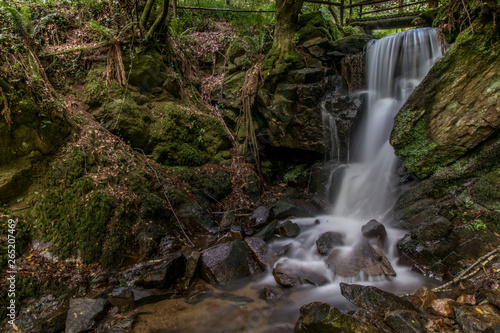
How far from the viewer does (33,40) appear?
5352 millimetres

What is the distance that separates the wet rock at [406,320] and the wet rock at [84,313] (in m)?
3.41

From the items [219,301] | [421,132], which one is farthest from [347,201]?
[219,301]

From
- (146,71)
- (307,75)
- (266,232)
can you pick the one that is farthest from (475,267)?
(146,71)

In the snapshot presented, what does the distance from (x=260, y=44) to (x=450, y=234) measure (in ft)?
22.1

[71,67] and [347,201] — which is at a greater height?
[71,67]

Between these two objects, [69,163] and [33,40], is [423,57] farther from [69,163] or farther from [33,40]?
[33,40]

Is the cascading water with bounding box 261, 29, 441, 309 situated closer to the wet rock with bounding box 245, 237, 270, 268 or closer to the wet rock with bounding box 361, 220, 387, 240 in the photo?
the wet rock with bounding box 361, 220, 387, 240

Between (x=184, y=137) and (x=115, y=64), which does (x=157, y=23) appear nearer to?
(x=115, y=64)

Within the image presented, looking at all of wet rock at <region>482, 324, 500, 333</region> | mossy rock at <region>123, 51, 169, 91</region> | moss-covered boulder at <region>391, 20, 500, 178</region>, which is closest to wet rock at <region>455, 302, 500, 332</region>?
wet rock at <region>482, 324, 500, 333</region>

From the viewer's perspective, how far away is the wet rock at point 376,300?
2.97 meters

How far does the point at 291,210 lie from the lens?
6.16 m

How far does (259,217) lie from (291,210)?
834mm

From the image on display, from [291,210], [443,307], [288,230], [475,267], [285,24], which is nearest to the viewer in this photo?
[443,307]

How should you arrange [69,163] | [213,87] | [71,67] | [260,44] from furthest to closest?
1. [213,87]
2. [260,44]
3. [71,67]
4. [69,163]
